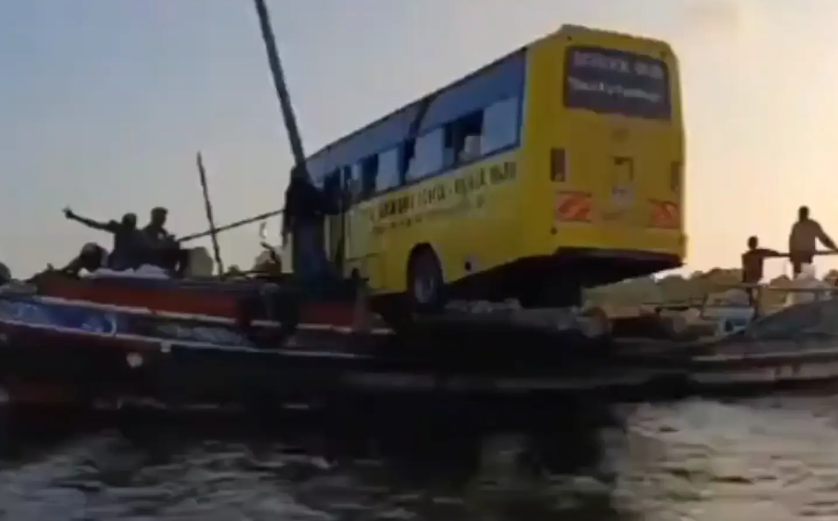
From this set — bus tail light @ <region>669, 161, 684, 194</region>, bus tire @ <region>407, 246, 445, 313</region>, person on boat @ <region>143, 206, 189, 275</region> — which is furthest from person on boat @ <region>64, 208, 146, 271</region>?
bus tail light @ <region>669, 161, 684, 194</region>

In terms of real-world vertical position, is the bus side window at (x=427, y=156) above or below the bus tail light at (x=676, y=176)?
above

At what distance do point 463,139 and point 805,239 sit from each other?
16.1ft

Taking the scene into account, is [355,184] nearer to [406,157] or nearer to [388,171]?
[388,171]

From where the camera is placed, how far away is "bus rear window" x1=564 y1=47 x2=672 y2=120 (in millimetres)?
13906

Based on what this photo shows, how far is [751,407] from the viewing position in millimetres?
15266

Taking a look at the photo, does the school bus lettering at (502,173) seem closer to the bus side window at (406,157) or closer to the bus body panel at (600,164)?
the bus body panel at (600,164)

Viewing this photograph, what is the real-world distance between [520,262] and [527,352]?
4.32 feet

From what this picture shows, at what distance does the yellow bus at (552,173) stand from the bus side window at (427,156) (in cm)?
2

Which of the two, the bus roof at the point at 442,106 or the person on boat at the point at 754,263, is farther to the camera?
the person on boat at the point at 754,263

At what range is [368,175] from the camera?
18203 millimetres

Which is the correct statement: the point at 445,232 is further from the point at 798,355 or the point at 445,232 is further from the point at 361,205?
the point at 798,355

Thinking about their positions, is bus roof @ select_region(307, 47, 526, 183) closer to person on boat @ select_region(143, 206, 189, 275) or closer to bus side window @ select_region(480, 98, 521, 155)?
bus side window @ select_region(480, 98, 521, 155)

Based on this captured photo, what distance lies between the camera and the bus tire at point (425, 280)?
52.2ft

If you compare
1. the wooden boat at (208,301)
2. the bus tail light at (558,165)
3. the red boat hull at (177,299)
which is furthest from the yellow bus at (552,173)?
the red boat hull at (177,299)
